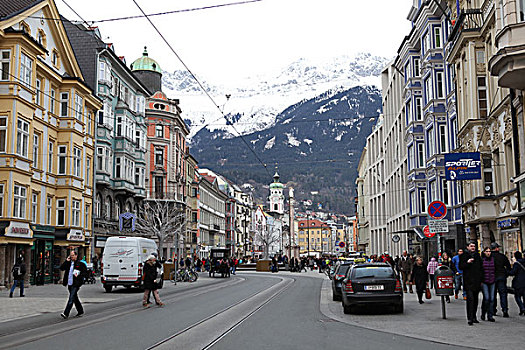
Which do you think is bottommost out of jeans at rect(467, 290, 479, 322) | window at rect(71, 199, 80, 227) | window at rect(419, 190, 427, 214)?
jeans at rect(467, 290, 479, 322)

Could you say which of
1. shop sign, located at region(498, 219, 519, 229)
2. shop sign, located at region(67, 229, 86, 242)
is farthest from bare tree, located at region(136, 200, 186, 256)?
shop sign, located at region(498, 219, 519, 229)

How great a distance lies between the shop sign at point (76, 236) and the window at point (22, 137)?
26.5 feet

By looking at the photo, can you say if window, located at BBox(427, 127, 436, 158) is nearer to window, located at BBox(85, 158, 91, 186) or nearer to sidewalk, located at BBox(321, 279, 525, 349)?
sidewalk, located at BBox(321, 279, 525, 349)

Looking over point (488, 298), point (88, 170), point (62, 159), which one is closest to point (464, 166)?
point (488, 298)

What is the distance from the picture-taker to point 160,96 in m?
71.5

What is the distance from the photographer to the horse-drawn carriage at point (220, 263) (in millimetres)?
56188

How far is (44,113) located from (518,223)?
91.4ft

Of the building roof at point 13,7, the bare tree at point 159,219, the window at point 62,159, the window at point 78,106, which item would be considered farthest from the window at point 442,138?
the bare tree at point 159,219

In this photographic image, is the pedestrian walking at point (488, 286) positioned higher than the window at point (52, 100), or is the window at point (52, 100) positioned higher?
the window at point (52, 100)

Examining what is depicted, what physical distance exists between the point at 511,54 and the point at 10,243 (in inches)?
1010

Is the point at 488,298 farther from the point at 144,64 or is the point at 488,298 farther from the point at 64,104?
the point at 144,64

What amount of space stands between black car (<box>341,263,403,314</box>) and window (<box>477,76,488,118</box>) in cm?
1299

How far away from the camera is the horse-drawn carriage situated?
56188 mm

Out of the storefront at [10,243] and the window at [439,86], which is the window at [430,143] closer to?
the window at [439,86]
